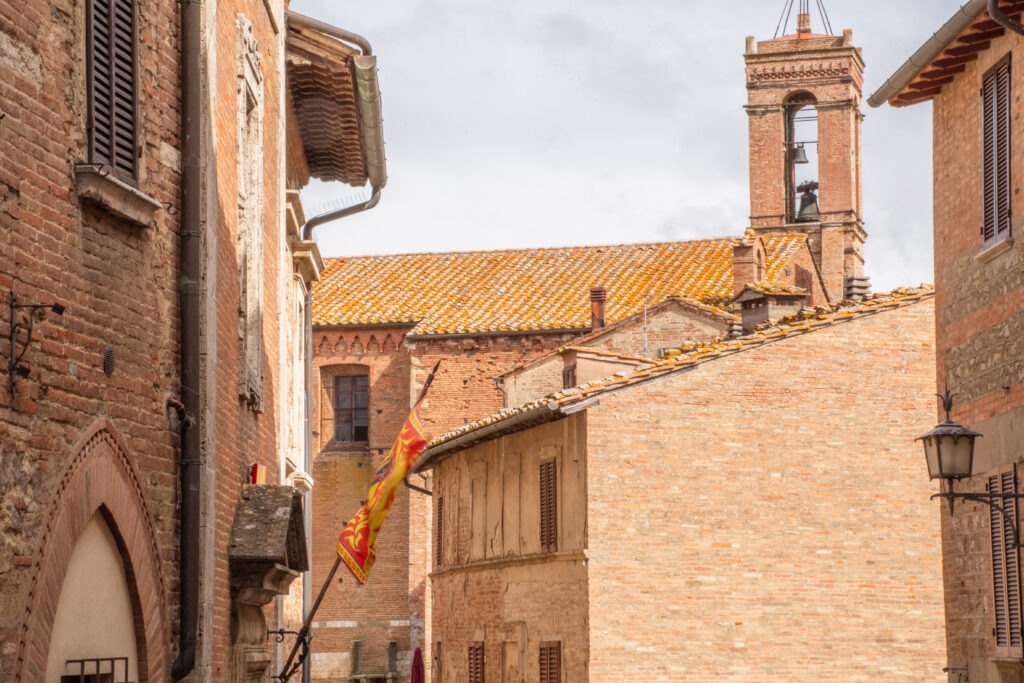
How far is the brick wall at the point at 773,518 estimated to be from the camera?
936 inches

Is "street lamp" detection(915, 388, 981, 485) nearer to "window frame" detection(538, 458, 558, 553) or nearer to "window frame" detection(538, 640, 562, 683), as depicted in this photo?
"window frame" detection(538, 640, 562, 683)

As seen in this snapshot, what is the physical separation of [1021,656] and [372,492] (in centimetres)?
551

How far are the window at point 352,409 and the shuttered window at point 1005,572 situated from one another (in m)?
35.1

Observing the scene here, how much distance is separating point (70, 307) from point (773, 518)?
17.7 metres

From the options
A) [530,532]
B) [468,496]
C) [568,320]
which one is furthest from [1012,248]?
[568,320]

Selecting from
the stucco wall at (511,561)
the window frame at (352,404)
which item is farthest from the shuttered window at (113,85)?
the window frame at (352,404)

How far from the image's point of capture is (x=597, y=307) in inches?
1663

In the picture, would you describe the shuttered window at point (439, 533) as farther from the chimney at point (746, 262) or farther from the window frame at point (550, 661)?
the chimney at point (746, 262)

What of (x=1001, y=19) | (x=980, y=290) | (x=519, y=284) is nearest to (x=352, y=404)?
(x=519, y=284)

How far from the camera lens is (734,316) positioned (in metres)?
36.1

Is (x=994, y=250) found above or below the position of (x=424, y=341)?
below

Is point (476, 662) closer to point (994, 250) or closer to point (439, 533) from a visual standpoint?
point (439, 533)

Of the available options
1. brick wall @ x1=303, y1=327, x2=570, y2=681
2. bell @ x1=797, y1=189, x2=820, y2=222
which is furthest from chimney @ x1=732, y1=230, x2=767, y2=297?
bell @ x1=797, y1=189, x2=820, y2=222

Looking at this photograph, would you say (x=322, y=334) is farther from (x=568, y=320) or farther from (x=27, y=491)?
(x=27, y=491)
